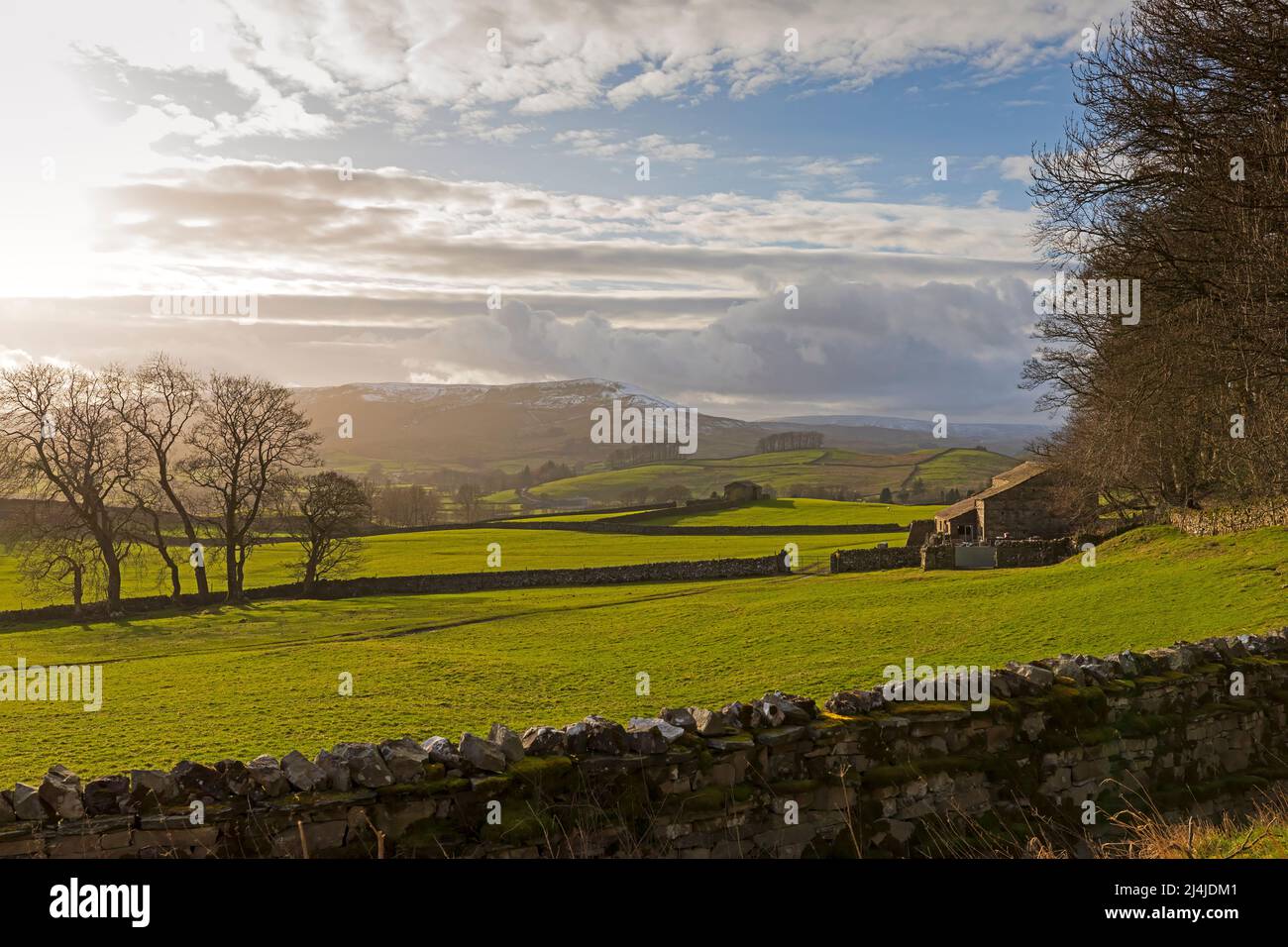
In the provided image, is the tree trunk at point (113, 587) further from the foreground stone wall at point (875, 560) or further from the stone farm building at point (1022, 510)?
the stone farm building at point (1022, 510)

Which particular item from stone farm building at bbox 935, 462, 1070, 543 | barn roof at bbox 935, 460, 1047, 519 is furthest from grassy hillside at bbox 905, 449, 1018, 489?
stone farm building at bbox 935, 462, 1070, 543

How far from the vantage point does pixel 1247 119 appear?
18.2 m

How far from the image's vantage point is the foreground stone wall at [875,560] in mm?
48812

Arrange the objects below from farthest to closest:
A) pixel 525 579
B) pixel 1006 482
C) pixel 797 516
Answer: pixel 797 516 → pixel 1006 482 → pixel 525 579

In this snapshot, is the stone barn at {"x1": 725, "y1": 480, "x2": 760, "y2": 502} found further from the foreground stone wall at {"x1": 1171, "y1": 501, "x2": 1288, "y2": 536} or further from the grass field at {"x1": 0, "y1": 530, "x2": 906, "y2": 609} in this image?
the foreground stone wall at {"x1": 1171, "y1": 501, "x2": 1288, "y2": 536}

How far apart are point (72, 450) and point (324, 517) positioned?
1275cm

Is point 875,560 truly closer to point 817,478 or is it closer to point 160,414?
point 160,414

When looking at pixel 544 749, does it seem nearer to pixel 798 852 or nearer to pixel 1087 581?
pixel 798 852

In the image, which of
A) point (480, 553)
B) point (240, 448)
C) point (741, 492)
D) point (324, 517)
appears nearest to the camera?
point (240, 448)

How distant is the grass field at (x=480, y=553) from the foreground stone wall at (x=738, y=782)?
156 ft

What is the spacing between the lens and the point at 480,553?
230 ft

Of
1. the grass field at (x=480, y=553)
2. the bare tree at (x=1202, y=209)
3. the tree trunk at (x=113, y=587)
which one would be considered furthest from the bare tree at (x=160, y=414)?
the bare tree at (x=1202, y=209)

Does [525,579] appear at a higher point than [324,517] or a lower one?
lower

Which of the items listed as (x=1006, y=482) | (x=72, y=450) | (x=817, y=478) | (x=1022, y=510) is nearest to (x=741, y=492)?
(x=1006, y=482)
